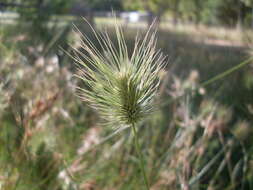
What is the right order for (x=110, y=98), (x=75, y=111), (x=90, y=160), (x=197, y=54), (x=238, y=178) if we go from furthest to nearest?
(x=197, y=54)
(x=75, y=111)
(x=238, y=178)
(x=90, y=160)
(x=110, y=98)

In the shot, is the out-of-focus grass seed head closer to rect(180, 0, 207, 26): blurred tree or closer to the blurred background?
the blurred background

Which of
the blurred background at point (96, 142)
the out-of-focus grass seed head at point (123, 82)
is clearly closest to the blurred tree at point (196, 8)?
the blurred background at point (96, 142)

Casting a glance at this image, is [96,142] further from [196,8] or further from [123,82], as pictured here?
[196,8]

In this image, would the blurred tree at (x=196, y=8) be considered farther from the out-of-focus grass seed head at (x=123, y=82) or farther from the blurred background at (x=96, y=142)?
the out-of-focus grass seed head at (x=123, y=82)

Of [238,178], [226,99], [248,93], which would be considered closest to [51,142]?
[238,178]

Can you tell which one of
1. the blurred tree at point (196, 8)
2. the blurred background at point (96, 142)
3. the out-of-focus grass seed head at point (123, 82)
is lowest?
the blurred background at point (96, 142)

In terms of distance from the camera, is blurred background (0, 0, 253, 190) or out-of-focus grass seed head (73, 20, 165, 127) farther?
blurred background (0, 0, 253, 190)

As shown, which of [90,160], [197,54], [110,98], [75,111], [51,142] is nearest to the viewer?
[110,98]

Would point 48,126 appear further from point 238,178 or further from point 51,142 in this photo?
point 238,178

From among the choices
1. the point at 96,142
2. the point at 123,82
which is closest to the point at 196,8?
the point at 96,142

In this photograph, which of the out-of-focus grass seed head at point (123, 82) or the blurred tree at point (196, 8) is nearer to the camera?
the out-of-focus grass seed head at point (123, 82)

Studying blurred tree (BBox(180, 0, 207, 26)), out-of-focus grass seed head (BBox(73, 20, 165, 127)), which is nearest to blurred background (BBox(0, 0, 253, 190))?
out-of-focus grass seed head (BBox(73, 20, 165, 127))
